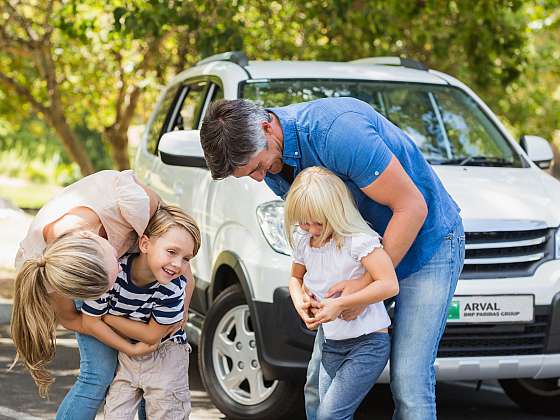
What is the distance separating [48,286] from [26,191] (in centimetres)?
2862

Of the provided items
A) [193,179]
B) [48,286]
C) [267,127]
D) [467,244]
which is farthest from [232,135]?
[193,179]

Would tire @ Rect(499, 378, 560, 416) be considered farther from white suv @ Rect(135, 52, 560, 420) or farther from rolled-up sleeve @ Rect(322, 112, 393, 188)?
rolled-up sleeve @ Rect(322, 112, 393, 188)

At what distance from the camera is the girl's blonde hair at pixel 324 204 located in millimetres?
3844

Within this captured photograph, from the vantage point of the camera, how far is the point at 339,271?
13.1ft

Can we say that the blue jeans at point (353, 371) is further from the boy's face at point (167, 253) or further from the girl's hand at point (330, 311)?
the boy's face at point (167, 253)

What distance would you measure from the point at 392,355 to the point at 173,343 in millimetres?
858

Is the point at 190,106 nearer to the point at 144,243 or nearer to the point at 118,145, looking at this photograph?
the point at 144,243

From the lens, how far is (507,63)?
1253 centimetres

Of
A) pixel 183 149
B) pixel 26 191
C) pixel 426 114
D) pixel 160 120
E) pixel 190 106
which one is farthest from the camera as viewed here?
pixel 26 191

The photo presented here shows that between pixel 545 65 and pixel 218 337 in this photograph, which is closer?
pixel 218 337

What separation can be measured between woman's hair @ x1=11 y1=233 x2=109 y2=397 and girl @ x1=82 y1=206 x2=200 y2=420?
0.99 ft

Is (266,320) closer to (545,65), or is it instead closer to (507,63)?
(507,63)

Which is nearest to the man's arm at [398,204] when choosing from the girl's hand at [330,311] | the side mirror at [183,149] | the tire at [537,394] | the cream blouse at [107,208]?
the girl's hand at [330,311]

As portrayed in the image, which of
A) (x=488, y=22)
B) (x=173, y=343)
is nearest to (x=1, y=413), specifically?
(x=173, y=343)
